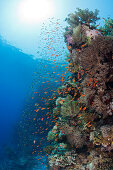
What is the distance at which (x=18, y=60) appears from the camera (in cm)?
5041

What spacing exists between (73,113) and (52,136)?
245cm

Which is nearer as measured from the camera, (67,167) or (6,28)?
(67,167)

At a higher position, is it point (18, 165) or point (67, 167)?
point (67, 167)

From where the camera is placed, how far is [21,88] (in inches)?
1966

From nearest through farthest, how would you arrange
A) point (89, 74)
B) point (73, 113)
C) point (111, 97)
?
point (111, 97)
point (89, 74)
point (73, 113)

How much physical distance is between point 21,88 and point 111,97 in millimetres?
48854

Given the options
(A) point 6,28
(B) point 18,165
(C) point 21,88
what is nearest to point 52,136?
(B) point 18,165

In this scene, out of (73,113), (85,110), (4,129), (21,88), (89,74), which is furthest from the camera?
(21,88)

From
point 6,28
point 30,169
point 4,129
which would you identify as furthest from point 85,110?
point 6,28

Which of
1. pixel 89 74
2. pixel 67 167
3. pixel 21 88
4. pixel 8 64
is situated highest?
pixel 8 64

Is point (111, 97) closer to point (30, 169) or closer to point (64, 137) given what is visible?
point (64, 137)

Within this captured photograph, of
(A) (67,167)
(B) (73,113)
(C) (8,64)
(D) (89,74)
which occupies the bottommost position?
(A) (67,167)

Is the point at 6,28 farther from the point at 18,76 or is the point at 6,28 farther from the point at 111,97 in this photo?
the point at 111,97

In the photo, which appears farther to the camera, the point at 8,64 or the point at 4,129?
the point at 8,64
